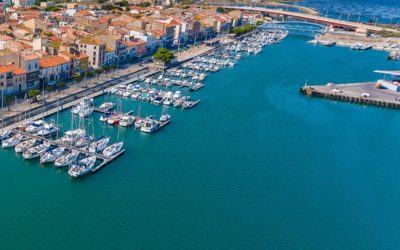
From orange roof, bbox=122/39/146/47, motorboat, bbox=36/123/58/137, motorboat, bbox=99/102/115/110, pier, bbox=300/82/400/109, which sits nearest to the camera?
motorboat, bbox=36/123/58/137

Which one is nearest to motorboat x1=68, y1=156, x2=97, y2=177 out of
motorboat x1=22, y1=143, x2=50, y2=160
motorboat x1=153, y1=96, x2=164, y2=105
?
motorboat x1=22, y1=143, x2=50, y2=160

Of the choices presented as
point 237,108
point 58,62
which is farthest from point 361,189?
point 58,62

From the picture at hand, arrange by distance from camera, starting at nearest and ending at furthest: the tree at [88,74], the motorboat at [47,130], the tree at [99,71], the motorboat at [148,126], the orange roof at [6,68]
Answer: the motorboat at [47,130]
the motorboat at [148,126]
the orange roof at [6,68]
the tree at [88,74]
the tree at [99,71]

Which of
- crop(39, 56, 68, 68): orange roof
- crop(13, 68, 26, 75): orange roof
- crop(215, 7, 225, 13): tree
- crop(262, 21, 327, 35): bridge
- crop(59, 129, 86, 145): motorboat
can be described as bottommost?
crop(59, 129, 86, 145): motorboat

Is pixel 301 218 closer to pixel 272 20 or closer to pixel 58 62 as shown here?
pixel 58 62

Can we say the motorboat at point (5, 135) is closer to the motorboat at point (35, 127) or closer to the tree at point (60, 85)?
Result: the motorboat at point (35, 127)

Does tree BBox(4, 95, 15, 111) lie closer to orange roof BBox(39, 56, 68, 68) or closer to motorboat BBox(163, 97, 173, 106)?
orange roof BBox(39, 56, 68, 68)

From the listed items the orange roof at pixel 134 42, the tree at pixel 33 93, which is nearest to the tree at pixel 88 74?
the tree at pixel 33 93
